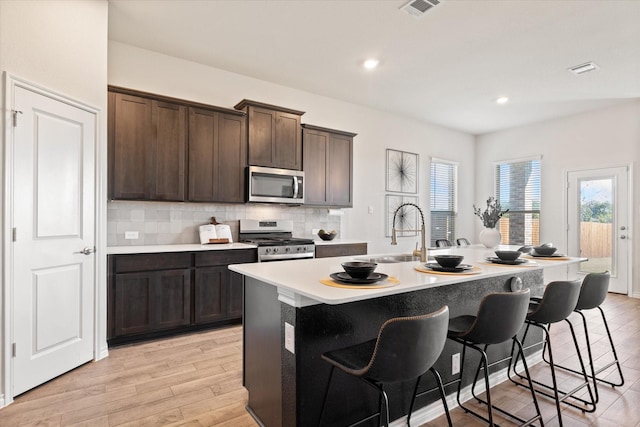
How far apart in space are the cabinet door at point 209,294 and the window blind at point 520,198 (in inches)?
228

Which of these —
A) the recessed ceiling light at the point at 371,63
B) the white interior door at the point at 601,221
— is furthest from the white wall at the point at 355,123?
the white interior door at the point at 601,221

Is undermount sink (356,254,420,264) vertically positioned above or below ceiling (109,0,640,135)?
below

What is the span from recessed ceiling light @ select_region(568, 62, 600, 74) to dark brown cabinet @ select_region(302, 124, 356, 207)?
9.23ft

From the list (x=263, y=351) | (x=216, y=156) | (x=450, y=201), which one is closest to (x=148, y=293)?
(x=216, y=156)

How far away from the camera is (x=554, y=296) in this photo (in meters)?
2.11

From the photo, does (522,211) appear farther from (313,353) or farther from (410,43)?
(313,353)

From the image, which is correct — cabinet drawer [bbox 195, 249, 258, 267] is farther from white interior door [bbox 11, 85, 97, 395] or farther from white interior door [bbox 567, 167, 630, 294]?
white interior door [bbox 567, 167, 630, 294]

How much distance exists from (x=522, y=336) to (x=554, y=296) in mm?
905

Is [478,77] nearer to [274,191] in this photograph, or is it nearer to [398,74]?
[398,74]

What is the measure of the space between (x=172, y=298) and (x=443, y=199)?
17.9ft

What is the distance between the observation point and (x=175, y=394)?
7.82ft

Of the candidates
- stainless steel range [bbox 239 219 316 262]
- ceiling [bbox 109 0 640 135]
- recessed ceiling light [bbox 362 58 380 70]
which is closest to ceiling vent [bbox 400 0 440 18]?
ceiling [bbox 109 0 640 135]

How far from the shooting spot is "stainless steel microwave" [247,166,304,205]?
4.17 m

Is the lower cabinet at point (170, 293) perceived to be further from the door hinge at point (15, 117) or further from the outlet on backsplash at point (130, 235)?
the door hinge at point (15, 117)
